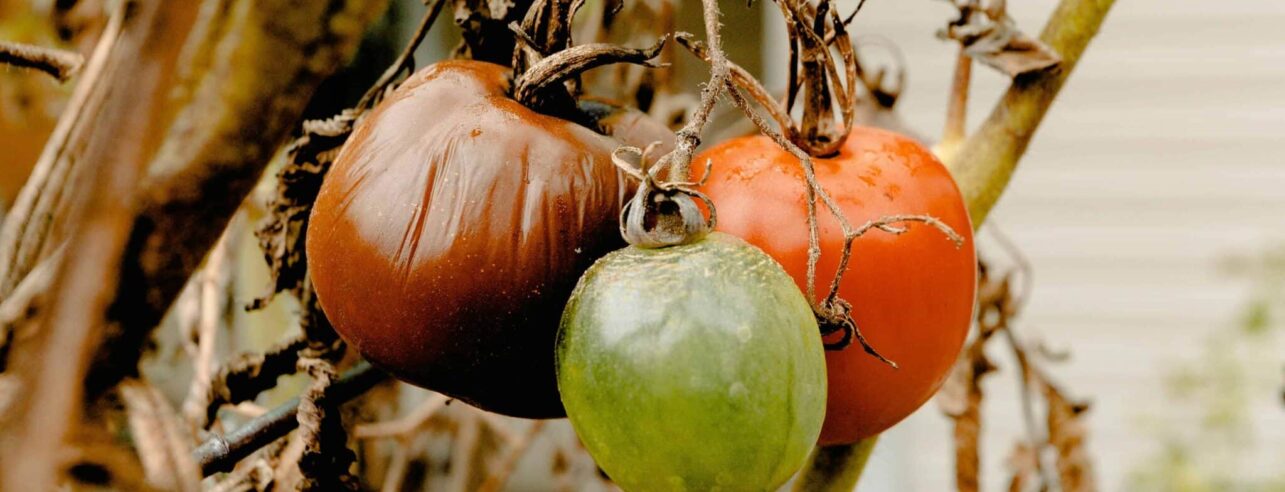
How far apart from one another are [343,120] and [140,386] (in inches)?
12.1

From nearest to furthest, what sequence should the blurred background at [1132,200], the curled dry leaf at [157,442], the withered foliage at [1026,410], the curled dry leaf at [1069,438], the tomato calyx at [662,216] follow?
the curled dry leaf at [157,442]
the tomato calyx at [662,216]
the withered foliage at [1026,410]
the curled dry leaf at [1069,438]
the blurred background at [1132,200]

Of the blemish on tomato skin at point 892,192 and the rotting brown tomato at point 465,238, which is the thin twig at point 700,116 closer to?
the rotting brown tomato at point 465,238

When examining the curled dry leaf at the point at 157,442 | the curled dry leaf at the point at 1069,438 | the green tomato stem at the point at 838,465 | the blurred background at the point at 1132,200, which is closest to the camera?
the curled dry leaf at the point at 157,442

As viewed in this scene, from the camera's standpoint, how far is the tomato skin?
2.18 feet

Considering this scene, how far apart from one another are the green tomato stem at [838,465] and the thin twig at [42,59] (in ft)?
2.00

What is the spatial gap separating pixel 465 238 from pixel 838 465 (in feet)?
1.40

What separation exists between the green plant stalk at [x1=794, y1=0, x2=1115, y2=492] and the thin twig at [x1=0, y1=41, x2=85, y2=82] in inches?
24.2

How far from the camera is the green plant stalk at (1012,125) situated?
0.92 meters

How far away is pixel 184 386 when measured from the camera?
101 inches

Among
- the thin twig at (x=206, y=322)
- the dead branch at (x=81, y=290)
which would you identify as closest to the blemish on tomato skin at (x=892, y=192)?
the dead branch at (x=81, y=290)

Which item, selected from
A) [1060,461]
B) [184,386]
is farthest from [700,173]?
[184,386]

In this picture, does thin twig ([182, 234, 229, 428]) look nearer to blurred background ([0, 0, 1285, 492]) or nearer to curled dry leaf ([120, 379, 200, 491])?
curled dry leaf ([120, 379, 200, 491])

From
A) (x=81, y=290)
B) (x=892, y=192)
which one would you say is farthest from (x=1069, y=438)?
(x=81, y=290)

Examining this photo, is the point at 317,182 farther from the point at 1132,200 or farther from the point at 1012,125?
the point at 1132,200
